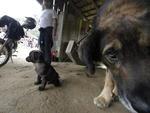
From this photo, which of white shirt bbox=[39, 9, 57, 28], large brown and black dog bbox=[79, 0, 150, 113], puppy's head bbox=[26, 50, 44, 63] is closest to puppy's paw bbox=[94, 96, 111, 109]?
puppy's head bbox=[26, 50, 44, 63]

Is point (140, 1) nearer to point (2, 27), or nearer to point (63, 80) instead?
point (63, 80)

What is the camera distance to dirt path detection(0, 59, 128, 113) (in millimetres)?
4223

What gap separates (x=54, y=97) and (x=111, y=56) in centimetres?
253

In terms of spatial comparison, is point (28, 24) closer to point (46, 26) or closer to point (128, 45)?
point (46, 26)

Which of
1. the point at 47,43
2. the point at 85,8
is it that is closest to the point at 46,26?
the point at 47,43

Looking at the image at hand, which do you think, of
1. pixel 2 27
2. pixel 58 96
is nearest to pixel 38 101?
pixel 58 96

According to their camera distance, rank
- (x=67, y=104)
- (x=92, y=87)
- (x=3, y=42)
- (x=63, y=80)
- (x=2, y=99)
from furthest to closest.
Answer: (x=3, y=42) < (x=63, y=80) < (x=92, y=87) < (x=2, y=99) < (x=67, y=104)

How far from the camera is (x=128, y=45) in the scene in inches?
85.4

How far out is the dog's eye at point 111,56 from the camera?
2296 mm

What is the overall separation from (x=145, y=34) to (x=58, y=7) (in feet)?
31.3

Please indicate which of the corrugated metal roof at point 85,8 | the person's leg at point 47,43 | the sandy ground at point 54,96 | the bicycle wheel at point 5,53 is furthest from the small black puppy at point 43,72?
the corrugated metal roof at point 85,8

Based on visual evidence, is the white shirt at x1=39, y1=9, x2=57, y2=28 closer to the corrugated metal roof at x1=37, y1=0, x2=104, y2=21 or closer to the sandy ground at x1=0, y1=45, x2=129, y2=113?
the sandy ground at x1=0, y1=45, x2=129, y2=113

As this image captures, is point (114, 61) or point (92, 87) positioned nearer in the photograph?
point (114, 61)

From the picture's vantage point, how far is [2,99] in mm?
4742
